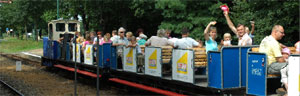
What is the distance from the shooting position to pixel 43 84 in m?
13.6

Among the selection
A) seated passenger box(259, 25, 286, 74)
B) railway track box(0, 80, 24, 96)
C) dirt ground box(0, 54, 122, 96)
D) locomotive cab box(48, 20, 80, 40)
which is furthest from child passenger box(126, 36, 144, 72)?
locomotive cab box(48, 20, 80, 40)

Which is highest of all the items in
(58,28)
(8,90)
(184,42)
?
(58,28)

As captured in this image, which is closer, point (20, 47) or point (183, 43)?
point (183, 43)

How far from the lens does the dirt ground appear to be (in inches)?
465

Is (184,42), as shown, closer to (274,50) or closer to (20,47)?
(274,50)

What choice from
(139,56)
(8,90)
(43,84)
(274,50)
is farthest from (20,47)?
(274,50)

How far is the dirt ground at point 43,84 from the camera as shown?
11805 millimetres

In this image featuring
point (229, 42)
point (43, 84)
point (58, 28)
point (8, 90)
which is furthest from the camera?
point (58, 28)

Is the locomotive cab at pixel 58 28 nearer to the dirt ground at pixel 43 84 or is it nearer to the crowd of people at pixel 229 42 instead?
the dirt ground at pixel 43 84

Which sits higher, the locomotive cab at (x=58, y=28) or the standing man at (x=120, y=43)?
the locomotive cab at (x=58, y=28)

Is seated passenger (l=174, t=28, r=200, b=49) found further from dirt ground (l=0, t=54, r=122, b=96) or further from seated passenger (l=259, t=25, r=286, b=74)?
dirt ground (l=0, t=54, r=122, b=96)

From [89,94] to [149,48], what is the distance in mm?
3181

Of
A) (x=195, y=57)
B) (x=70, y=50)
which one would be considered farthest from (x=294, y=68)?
(x=70, y=50)

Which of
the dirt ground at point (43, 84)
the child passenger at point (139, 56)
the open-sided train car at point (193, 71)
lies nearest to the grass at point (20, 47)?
the dirt ground at point (43, 84)
